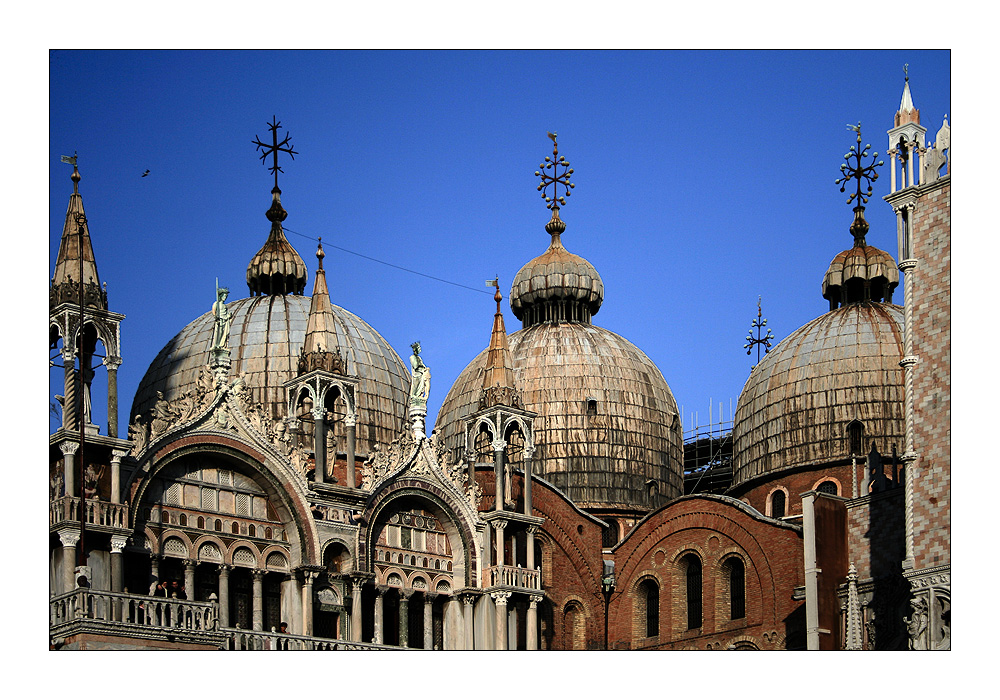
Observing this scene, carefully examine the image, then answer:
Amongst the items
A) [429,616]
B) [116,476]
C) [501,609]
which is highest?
[116,476]

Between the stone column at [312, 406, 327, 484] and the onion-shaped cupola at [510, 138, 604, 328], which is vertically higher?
the onion-shaped cupola at [510, 138, 604, 328]

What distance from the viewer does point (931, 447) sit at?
34.7 meters

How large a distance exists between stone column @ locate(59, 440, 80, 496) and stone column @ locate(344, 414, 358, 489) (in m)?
6.26

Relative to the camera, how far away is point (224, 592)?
35000mm

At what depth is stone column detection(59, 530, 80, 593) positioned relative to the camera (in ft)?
104

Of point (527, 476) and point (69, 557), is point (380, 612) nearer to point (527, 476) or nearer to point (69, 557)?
point (527, 476)

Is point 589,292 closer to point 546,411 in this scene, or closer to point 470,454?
point 546,411

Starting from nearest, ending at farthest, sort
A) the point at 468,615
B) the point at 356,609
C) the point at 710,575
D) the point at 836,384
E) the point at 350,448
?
the point at 356,609 < the point at 350,448 < the point at 468,615 < the point at 710,575 < the point at 836,384

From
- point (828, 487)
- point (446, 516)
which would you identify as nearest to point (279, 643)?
point (446, 516)

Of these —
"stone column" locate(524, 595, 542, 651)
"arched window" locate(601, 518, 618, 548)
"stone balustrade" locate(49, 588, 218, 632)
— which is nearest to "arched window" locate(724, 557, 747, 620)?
"arched window" locate(601, 518, 618, 548)

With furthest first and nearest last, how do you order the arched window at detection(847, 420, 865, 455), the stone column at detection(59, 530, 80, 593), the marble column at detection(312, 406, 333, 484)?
the arched window at detection(847, 420, 865, 455) < the marble column at detection(312, 406, 333, 484) < the stone column at detection(59, 530, 80, 593)

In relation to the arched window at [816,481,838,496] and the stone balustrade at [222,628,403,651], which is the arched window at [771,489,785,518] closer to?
the arched window at [816,481,838,496]

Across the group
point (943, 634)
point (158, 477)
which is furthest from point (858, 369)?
point (158, 477)

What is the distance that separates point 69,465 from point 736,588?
690 inches
